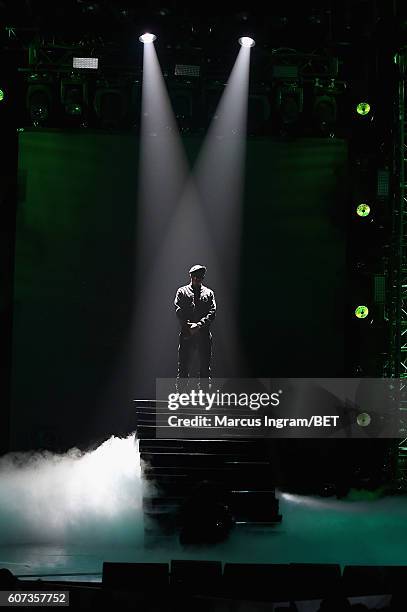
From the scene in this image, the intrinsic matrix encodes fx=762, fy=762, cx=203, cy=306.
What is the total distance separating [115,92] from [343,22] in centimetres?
296

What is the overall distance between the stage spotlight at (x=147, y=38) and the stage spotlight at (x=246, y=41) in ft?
3.45

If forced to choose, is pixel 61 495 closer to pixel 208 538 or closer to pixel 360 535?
pixel 208 538

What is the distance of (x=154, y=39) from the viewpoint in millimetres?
9375

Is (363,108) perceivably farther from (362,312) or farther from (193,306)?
(193,306)

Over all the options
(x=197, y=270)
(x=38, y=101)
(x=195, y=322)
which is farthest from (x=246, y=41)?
(x=195, y=322)

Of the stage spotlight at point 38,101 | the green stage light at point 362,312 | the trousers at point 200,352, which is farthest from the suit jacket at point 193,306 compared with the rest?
the stage spotlight at point 38,101

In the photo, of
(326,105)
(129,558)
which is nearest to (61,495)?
(129,558)

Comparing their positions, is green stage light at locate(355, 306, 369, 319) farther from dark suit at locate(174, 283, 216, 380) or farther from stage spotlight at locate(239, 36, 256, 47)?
stage spotlight at locate(239, 36, 256, 47)

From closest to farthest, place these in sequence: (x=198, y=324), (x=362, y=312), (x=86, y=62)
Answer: (x=198, y=324) < (x=86, y=62) < (x=362, y=312)

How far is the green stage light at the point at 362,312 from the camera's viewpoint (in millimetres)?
9914

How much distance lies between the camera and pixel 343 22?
917 cm

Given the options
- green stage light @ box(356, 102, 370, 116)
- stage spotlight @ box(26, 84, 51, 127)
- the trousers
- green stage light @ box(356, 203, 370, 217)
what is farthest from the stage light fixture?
green stage light @ box(356, 203, 370, 217)

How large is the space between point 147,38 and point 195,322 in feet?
11.6

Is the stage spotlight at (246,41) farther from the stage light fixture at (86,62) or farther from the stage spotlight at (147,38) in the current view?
the stage light fixture at (86,62)
